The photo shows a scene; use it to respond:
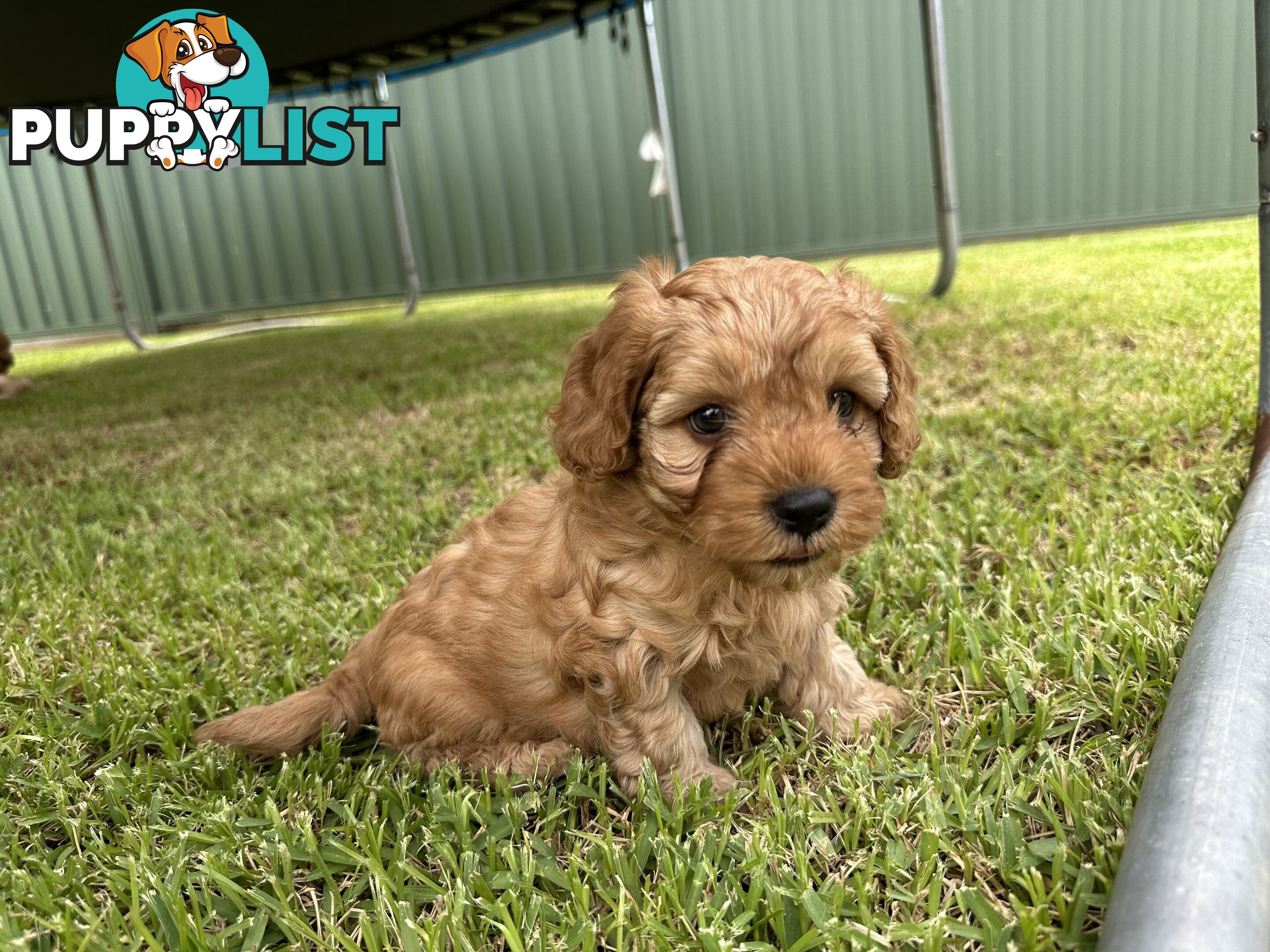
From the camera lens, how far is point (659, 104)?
7898mm

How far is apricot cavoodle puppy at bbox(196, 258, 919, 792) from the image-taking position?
1663 millimetres

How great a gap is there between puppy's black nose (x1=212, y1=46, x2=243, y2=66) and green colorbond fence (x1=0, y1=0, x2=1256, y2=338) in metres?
4.70

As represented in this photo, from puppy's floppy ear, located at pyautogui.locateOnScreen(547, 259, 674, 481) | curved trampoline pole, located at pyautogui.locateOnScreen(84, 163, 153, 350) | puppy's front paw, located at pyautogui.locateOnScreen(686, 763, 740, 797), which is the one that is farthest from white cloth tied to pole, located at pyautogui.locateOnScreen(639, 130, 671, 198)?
puppy's front paw, located at pyautogui.locateOnScreen(686, 763, 740, 797)

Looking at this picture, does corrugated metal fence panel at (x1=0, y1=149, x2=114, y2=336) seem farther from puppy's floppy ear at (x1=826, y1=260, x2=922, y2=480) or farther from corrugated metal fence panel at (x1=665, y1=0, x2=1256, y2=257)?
puppy's floppy ear at (x1=826, y1=260, x2=922, y2=480)

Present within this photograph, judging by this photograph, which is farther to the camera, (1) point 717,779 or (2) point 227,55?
(2) point 227,55

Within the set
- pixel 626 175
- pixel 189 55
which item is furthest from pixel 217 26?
pixel 626 175

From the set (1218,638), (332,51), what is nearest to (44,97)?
(332,51)

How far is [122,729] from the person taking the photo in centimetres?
225

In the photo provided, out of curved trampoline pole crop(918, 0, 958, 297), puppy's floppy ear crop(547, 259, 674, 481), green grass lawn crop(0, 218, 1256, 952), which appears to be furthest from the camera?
curved trampoline pole crop(918, 0, 958, 297)

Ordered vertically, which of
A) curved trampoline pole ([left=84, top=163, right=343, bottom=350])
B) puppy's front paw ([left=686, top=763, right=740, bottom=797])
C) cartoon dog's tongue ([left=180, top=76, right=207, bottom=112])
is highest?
cartoon dog's tongue ([left=180, top=76, right=207, bottom=112])

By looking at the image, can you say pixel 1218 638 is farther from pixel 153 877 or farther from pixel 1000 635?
pixel 153 877

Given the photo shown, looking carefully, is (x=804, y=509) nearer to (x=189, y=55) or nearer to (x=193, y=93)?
(x=189, y=55)

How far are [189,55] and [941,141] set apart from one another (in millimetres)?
5597

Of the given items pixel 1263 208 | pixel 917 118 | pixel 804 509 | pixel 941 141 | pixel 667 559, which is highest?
pixel 917 118
